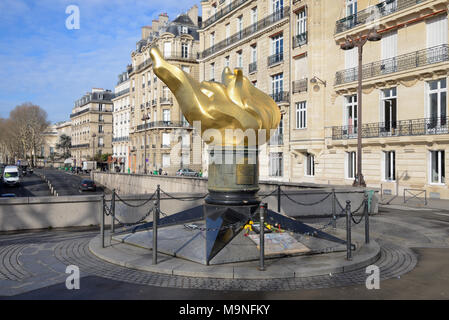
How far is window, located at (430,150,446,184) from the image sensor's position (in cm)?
2117

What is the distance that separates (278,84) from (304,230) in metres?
25.0

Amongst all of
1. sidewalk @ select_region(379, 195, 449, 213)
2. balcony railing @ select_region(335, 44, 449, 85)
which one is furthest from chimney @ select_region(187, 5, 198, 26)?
sidewalk @ select_region(379, 195, 449, 213)

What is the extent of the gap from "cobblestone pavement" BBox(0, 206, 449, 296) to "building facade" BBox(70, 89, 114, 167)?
269 feet

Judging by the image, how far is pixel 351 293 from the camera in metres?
5.75

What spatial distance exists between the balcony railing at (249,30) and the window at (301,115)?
286 inches

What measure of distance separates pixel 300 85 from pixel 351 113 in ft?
14.8

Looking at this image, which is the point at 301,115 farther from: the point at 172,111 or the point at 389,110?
the point at 172,111

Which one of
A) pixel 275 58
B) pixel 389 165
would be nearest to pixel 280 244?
pixel 389 165

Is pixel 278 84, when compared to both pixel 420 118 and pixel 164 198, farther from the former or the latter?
pixel 164 198

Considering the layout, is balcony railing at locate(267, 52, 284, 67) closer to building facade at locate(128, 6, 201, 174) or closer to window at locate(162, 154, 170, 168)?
building facade at locate(128, 6, 201, 174)

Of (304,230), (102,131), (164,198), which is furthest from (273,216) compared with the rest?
(102,131)

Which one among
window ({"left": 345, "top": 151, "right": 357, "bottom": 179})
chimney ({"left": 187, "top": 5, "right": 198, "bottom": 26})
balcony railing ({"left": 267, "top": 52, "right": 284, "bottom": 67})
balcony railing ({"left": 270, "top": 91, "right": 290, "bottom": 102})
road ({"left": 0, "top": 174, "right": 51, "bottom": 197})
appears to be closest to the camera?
window ({"left": 345, "top": 151, "right": 357, "bottom": 179})

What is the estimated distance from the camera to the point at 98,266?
23.5ft

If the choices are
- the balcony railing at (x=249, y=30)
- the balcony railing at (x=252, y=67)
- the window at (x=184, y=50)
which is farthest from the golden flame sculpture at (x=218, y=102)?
the window at (x=184, y=50)
